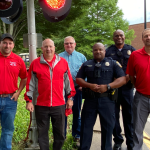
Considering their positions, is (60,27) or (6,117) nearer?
(6,117)

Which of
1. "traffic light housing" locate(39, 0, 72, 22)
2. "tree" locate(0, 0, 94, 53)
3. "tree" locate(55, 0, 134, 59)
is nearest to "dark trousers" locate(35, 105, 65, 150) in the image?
"traffic light housing" locate(39, 0, 72, 22)

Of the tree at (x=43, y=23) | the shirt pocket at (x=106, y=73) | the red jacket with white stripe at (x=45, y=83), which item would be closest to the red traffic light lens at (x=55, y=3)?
the red jacket with white stripe at (x=45, y=83)

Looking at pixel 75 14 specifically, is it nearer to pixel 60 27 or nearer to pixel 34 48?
pixel 60 27

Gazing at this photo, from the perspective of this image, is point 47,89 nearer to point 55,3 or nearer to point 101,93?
point 101,93

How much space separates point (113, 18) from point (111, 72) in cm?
→ 2125

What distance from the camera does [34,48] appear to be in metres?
3.30

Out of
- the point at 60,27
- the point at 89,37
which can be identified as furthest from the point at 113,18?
the point at 60,27

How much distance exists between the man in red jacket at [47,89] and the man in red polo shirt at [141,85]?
1.21 metres

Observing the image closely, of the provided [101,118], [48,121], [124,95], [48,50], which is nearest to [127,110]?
[124,95]

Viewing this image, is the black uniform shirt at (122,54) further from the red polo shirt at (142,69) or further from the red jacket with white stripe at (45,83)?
the red jacket with white stripe at (45,83)

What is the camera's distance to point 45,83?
9.38 ft

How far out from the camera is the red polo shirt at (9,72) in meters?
2.89

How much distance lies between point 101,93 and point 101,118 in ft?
1.43

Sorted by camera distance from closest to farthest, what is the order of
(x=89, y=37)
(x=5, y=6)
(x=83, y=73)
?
(x=5, y=6) → (x=83, y=73) → (x=89, y=37)
